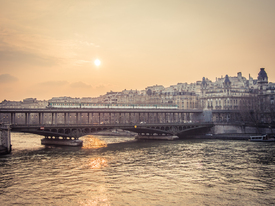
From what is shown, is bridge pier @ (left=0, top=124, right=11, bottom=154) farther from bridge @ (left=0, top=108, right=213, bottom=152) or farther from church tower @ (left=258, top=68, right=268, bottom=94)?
church tower @ (left=258, top=68, right=268, bottom=94)

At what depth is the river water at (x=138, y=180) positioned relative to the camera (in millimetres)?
26172

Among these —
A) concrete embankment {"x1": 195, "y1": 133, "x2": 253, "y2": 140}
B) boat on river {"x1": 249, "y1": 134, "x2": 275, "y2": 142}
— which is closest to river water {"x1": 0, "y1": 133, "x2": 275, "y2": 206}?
boat on river {"x1": 249, "y1": 134, "x2": 275, "y2": 142}

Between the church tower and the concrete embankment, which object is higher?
the church tower

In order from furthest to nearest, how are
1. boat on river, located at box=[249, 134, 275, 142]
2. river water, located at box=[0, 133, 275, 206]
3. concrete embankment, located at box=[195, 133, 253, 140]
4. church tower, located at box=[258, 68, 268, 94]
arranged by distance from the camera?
church tower, located at box=[258, 68, 268, 94], concrete embankment, located at box=[195, 133, 253, 140], boat on river, located at box=[249, 134, 275, 142], river water, located at box=[0, 133, 275, 206]

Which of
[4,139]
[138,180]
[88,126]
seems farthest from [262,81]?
[138,180]

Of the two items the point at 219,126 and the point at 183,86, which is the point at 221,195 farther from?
the point at 183,86

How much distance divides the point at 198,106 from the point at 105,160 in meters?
112

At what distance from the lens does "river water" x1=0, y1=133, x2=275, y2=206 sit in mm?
26172

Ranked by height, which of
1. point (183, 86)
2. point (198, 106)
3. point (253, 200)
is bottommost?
point (253, 200)

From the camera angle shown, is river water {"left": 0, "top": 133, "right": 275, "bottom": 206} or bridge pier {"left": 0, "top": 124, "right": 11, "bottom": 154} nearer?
river water {"left": 0, "top": 133, "right": 275, "bottom": 206}

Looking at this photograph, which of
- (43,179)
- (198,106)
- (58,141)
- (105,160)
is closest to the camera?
(43,179)

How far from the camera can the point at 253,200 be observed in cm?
2569

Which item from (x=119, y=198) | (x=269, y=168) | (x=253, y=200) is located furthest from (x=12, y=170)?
(x=269, y=168)

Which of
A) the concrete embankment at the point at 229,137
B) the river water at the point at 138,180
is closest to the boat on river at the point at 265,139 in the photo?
the concrete embankment at the point at 229,137
